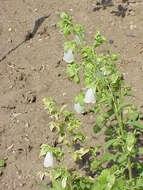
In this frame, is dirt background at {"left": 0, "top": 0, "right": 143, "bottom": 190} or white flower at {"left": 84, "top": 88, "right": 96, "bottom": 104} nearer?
white flower at {"left": 84, "top": 88, "right": 96, "bottom": 104}

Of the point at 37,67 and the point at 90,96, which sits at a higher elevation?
the point at 90,96

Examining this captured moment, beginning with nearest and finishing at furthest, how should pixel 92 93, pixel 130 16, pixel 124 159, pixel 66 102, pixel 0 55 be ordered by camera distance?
1. pixel 92 93
2. pixel 124 159
3. pixel 66 102
4. pixel 0 55
5. pixel 130 16

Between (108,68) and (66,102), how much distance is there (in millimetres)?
2006

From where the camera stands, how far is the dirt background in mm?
3859

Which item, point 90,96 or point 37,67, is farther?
point 37,67

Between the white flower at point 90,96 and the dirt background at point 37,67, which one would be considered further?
the dirt background at point 37,67

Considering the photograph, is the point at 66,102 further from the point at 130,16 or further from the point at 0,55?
the point at 130,16

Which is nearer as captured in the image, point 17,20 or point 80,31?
point 80,31

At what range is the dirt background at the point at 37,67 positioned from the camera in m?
3.86

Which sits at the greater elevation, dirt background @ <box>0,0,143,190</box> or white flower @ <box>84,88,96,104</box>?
white flower @ <box>84,88,96,104</box>

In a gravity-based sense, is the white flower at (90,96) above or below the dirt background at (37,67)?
above

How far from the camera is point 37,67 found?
5.05 metres

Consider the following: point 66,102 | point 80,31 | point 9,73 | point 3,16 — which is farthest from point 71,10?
point 80,31

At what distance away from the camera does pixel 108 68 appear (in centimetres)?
242
